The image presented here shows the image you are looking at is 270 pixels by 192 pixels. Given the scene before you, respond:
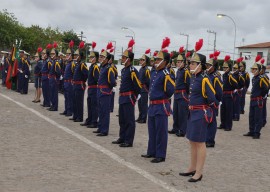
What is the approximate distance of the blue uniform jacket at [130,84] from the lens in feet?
28.7

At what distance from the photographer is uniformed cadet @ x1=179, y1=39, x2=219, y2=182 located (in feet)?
21.0

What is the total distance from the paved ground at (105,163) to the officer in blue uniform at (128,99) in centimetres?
32

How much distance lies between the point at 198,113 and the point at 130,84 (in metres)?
2.64

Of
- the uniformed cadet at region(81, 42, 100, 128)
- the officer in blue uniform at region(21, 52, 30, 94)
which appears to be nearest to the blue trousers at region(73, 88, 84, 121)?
the uniformed cadet at region(81, 42, 100, 128)

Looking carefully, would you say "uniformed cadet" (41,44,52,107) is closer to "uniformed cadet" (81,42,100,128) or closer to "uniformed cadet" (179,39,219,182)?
"uniformed cadet" (81,42,100,128)

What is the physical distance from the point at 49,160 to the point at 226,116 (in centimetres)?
612

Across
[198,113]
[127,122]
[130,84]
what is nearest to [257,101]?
[130,84]

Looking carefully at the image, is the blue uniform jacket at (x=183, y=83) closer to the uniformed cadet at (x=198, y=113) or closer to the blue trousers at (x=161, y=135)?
the blue trousers at (x=161, y=135)

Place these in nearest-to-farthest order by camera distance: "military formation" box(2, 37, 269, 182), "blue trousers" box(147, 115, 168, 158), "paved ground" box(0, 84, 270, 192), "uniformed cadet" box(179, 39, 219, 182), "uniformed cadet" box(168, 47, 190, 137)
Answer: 1. "paved ground" box(0, 84, 270, 192)
2. "uniformed cadet" box(179, 39, 219, 182)
3. "military formation" box(2, 37, 269, 182)
4. "blue trousers" box(147, 115, 168, 158)
5. "uniformed cadet" box(168, 47, 190, 137)

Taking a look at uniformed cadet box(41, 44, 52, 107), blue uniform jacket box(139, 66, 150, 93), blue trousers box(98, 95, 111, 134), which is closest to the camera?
blue trousers box(98, 95, 111, 134)

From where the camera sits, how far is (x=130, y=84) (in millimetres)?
8898

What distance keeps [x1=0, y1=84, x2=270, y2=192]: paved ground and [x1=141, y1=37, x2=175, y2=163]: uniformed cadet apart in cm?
26

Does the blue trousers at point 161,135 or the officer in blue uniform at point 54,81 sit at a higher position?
the officer in blue uniform at point 54,81

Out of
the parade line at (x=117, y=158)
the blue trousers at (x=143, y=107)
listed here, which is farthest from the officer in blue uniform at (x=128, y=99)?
the blue trousers at (x=143, y=107)
